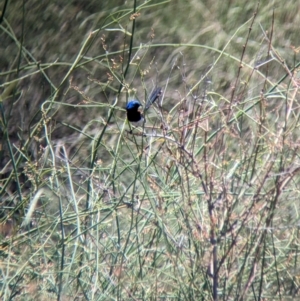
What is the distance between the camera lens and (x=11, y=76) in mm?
3564

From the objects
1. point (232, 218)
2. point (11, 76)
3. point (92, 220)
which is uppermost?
point (232, 218)

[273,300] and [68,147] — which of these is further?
[68,147]

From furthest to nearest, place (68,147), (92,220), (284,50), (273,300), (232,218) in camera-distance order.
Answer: (284,50)
(68,147)
(92,220)
(273,300)
(232,218)

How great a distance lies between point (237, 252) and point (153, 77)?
2.16 meters

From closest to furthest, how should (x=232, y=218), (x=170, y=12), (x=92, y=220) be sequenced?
(x=232, y=218)
(x=92, y=220)
(x=170, y=12)

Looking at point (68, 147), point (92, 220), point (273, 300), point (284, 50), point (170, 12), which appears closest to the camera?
point (273, 300)

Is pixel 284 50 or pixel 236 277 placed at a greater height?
pixel 236 277

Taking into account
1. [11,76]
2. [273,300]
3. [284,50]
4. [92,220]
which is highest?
[92,220]

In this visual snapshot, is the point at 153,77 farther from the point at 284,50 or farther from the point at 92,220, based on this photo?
the point at 92,220

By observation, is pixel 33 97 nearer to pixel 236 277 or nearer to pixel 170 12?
pixel 170 12

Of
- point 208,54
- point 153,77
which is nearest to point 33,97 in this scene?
point 153,77

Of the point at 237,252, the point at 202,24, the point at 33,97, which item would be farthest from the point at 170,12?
the point at 237,252

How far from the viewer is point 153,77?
375cm

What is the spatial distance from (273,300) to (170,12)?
8.13 ft
